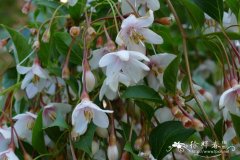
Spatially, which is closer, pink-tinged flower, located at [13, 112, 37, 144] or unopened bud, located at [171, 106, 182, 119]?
unopened bud, located at [171, 106, 182, 119]

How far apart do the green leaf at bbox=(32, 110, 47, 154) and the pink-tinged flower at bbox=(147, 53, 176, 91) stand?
194 millimetres

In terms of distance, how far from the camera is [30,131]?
854 mm

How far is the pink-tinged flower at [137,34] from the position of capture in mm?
730

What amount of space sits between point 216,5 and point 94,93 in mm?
262

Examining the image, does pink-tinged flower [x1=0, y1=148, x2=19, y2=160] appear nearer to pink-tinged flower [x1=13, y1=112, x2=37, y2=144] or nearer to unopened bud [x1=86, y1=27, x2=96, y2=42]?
pink-tinged flower [x1=13, y1=112, x2=37, y2=144]

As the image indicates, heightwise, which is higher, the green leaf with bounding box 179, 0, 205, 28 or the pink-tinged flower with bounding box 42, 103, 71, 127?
the green leaf with bounding box 179, 0, 205, 28

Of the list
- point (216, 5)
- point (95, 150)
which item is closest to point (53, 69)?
point (95, 150)

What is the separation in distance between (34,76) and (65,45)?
8 centimetres

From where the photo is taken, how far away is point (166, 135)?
79cm

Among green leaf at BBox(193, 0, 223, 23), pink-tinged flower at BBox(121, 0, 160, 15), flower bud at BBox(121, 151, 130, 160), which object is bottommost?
flower bud at BBox(121, 151, 130, 160)


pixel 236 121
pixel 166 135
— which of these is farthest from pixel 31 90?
pixel 236 121

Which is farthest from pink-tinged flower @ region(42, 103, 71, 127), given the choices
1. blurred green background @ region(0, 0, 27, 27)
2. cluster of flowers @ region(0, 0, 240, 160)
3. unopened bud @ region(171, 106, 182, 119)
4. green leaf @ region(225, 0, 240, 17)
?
blurred green background @ region(0, 0, 27, 27)

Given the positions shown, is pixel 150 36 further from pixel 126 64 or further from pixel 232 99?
pixel 232 99

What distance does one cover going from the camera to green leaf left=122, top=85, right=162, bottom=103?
28.8 inches
